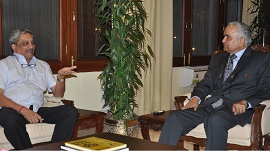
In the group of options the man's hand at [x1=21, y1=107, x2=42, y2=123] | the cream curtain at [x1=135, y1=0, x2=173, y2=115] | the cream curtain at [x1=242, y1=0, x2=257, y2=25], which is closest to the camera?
the man's hand at [x1=21, y1=107, x2=42, y2=123]

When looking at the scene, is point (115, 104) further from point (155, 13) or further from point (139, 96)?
point (155, 13)

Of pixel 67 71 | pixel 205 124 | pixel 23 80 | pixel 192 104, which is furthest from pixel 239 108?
pixel 23 80

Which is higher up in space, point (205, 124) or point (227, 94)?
point (227, 94)

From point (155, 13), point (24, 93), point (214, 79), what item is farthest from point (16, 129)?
point (155, 13)

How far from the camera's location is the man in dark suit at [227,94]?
341 centimetres

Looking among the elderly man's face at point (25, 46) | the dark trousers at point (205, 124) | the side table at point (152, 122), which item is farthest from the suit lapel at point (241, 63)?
the elderly man's face at point (25, 46)

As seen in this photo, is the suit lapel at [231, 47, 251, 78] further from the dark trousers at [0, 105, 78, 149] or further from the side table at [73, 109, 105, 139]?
the dark trousers at [0, 105, 78, 149]

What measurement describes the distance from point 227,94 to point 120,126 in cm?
128

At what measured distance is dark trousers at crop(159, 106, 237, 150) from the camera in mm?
3332

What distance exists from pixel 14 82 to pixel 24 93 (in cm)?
14

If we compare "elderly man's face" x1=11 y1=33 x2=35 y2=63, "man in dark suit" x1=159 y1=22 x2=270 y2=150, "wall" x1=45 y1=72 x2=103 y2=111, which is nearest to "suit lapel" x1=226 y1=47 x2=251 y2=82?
"man in dark suit" x1=159 y1=22 x2=270 y2=150

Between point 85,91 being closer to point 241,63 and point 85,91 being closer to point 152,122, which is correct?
point 152,122

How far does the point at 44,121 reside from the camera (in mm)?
3771

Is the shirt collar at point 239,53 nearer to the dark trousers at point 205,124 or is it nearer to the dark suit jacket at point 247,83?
the dark suit jacket at point 247,83
